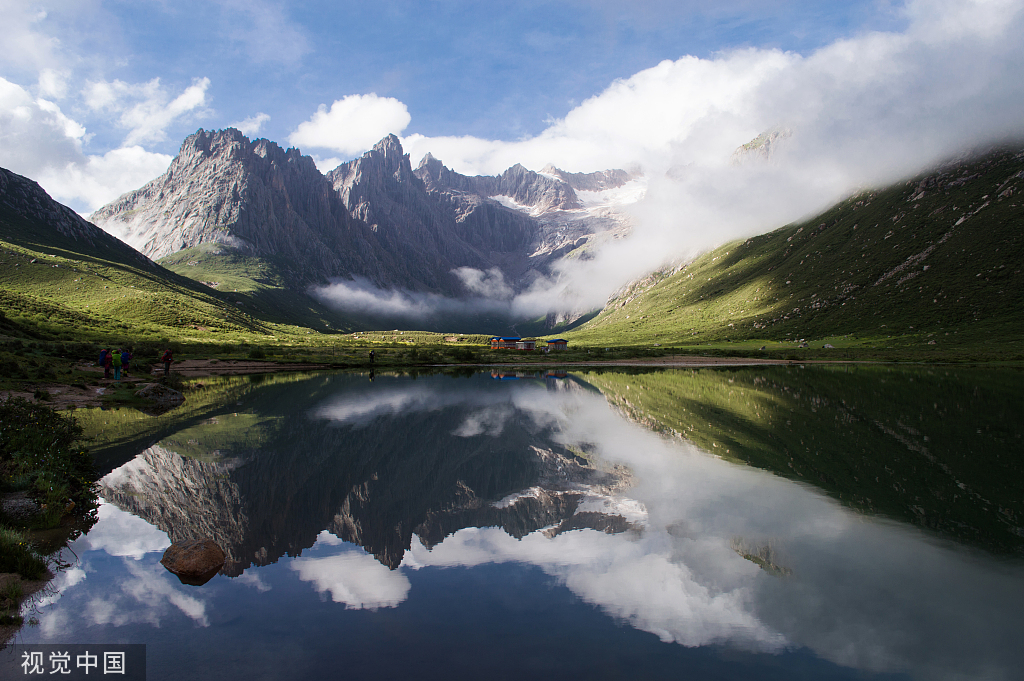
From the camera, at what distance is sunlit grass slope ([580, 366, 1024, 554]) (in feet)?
54.3

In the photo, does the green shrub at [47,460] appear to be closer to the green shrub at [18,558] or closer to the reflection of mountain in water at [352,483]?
the reflection of mountain in water at [352,483]

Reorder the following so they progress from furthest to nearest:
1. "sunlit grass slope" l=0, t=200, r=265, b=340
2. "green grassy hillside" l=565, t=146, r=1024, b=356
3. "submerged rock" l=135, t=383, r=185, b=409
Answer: "green grassy hillside" l=565, t=146, r=1024, b=356 < "sunlit grass slope" l=0, t=200, r=265, b=340 < "submerged rock" l=135, t=383, r=185, b=409

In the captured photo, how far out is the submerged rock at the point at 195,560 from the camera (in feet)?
40.1

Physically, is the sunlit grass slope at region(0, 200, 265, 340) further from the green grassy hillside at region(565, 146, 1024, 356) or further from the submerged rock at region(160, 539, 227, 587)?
the green grassy hillside at region(565, 146, 1024, 356)

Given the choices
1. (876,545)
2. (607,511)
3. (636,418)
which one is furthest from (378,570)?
(636,418)

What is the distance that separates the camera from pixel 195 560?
41.3 ft

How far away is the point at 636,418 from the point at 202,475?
27.7m

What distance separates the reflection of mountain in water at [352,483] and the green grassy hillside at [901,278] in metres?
101

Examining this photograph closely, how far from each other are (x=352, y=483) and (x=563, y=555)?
988 cm

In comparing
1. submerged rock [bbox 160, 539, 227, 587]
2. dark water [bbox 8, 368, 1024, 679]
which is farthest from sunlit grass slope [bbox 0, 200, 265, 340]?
submerged rock [bbox 160, 539, 227, 587]

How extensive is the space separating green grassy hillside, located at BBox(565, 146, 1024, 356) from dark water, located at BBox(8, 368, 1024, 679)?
9493 cm

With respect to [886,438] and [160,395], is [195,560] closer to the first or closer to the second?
[886,438]

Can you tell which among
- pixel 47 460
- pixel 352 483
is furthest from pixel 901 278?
pixel 47 460

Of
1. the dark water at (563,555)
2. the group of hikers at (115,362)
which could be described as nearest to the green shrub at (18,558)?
the dark water at (563,555)
